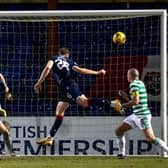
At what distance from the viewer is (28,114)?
17641 mm

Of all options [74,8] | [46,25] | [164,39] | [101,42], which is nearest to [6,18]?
[46,25]

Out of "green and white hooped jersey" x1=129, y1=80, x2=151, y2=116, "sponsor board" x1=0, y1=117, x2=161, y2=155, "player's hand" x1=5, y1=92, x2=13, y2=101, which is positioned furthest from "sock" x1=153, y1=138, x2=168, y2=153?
"player's hand" x1=5, y1=92, x2=13, y2=101

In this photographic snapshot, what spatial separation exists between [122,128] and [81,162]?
1082 millimetres

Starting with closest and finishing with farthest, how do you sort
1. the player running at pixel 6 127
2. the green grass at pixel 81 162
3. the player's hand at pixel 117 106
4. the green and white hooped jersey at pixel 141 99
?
the green grass at pixel 81 162, the green and white hooped jersey at pixel 141 99, the player running at pixel 6 127, the player's hand at pixel 117 106

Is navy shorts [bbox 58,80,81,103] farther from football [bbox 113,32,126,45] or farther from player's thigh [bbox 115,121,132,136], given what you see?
A: player's thigh [bbox 115,121,132,136]

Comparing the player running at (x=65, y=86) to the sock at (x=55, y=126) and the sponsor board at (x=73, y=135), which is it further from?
the sponsor board at (x=73, y=135)

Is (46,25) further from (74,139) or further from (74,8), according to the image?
(74,8)

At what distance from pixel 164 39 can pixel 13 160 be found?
12.4ft

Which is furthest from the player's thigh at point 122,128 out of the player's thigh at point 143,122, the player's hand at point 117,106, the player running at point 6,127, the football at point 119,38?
the player running at point 6,127

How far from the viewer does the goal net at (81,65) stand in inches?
683

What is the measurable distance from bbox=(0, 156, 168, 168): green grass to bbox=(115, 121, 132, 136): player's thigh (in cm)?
50

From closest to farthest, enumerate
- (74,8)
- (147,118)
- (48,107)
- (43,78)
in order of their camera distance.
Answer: (147,118) < (43,78) < (48,107) < (74,8)

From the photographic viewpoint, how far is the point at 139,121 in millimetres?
15641

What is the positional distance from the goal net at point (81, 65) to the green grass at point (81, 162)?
0.90 metres
